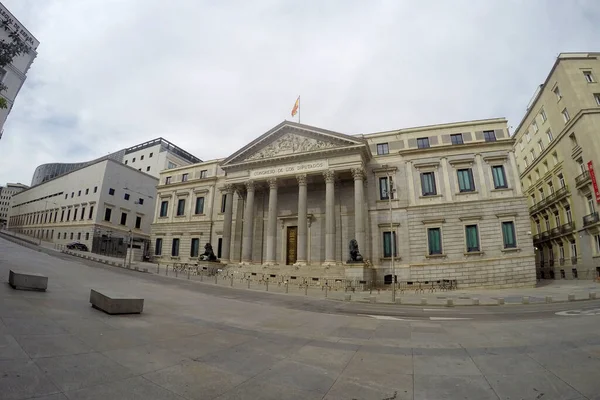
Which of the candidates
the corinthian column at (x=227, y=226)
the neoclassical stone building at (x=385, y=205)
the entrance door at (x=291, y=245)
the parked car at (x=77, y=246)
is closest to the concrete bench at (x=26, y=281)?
the neoclassical stone building at (x=385, y=205)

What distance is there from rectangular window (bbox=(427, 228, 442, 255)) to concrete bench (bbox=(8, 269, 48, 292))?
31.3 meters

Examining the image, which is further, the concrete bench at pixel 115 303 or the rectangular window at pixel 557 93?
the rectangular window at pixel 557 93

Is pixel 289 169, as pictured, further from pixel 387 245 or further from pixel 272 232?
pixel 387 245

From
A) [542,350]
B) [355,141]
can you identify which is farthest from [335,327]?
[355,141]

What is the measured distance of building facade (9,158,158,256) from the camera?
56.4 metres

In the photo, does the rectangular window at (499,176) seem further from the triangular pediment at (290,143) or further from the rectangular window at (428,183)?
the triangular pediment at (290,143)

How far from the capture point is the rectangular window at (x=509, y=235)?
29797mm

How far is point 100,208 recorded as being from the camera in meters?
56.8

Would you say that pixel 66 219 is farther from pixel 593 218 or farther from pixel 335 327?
pixel 593 218

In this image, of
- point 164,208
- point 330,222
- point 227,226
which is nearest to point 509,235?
point 330,222

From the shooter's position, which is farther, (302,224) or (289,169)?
(289,169)

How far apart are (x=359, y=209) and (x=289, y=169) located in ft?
31.9

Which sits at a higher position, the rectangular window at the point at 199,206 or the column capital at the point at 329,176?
the column capital at the point at 329,176

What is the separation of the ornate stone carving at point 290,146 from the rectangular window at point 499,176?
17.6 m
